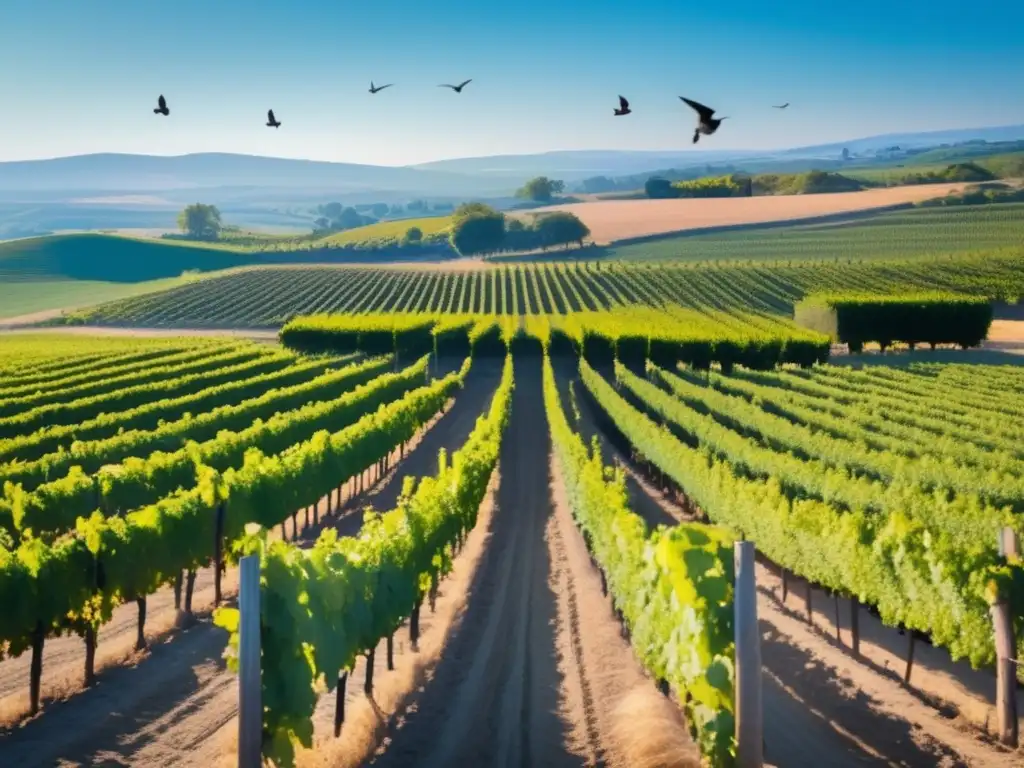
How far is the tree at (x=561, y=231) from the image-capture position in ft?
→ 481

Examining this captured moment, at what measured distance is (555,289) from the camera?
350 ft

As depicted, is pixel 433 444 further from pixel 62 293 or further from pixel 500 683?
pixel 62 293

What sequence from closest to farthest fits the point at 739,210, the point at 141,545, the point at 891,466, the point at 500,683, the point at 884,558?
the point at 500,683, the point at 884,558, the point at 141,545, the point at 891,466, the point at 739,210

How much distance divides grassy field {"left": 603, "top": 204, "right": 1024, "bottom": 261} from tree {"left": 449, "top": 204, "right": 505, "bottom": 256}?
17956mm

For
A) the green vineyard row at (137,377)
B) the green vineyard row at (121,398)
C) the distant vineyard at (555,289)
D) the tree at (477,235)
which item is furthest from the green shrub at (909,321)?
the tree at (477,235)

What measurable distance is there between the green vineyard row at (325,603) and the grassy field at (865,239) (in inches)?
4150

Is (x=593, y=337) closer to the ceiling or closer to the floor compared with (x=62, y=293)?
closer to the floor

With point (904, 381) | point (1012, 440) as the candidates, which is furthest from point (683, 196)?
point (1012, 440)

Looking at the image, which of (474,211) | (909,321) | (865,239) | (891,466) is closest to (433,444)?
(891,466)

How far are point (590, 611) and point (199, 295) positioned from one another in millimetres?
100745

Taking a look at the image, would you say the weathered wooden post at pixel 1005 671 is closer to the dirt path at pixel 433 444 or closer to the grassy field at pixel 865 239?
the dirt path at pixel 433 444

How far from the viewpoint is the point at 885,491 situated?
2134 centimetres

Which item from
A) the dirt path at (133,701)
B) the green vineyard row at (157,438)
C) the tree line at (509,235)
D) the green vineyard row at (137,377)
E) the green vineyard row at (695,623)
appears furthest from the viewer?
the tree line at (509,235)

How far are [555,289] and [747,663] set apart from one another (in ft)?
325
